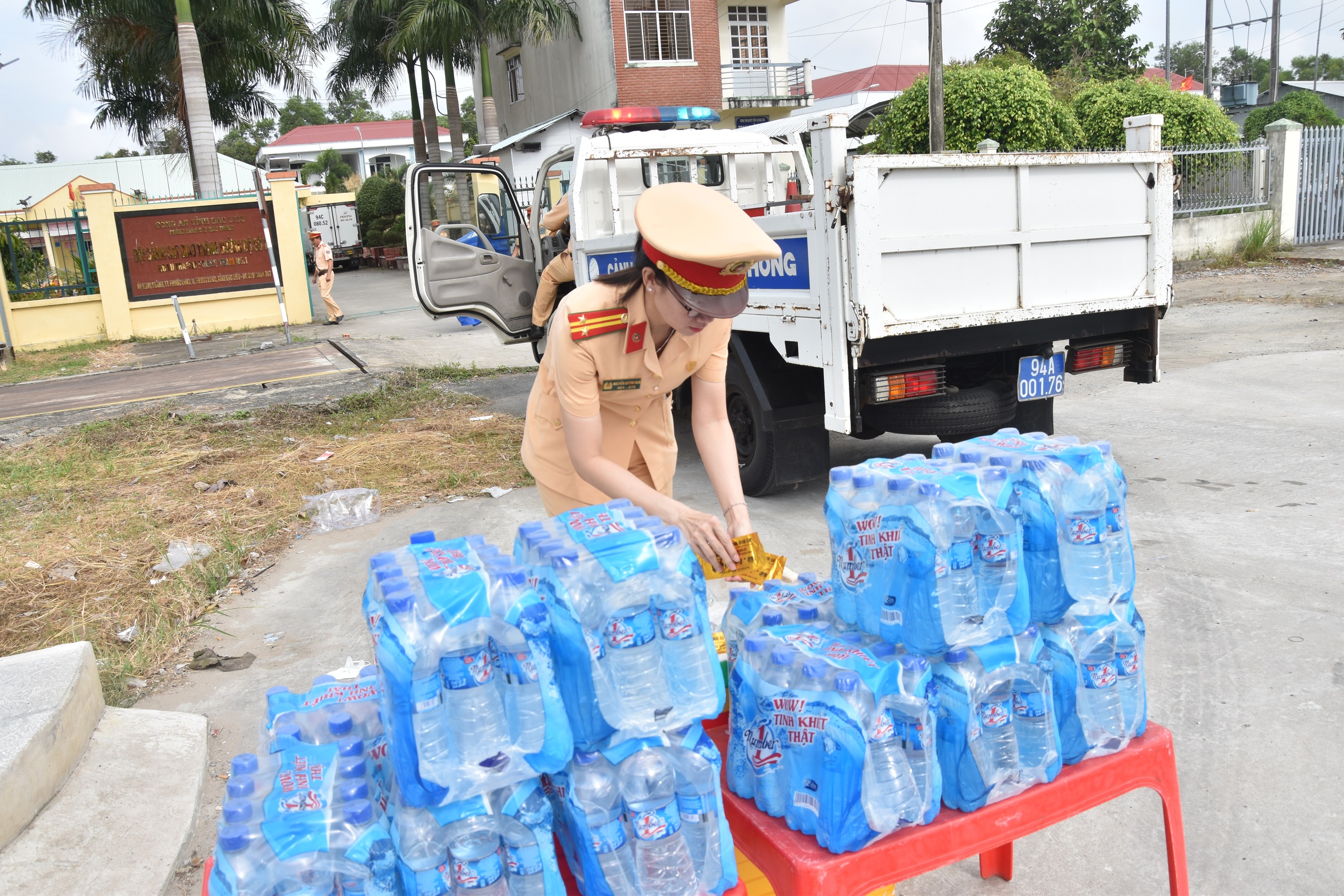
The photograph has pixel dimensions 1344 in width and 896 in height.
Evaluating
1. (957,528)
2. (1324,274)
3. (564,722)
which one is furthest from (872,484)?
(1324,274)

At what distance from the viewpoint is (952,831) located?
184cm

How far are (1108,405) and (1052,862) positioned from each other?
601 cm

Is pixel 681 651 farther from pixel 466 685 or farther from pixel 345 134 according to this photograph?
pixel 345 134

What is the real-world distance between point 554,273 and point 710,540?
6010mm

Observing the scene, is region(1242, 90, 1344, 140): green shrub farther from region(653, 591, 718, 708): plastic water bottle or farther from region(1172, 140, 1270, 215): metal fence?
region(653, 591, 718, 708): plastic water bottle

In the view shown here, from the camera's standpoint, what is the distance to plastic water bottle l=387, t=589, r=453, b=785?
150 centimetres

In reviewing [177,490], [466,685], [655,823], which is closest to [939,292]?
[655,823]

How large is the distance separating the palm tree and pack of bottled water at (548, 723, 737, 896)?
20.4 meters

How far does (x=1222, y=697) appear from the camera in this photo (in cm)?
347

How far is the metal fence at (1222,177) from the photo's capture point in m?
17.7

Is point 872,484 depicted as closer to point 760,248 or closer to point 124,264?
point 760,248

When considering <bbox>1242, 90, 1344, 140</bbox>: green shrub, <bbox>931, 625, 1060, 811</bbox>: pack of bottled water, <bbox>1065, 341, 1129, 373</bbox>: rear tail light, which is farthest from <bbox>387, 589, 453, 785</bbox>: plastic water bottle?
<bbox>1242, 90, 1344, 140</bbox>: green shrub

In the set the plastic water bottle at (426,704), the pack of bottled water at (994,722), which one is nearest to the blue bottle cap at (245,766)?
the plastic water bottle at (426,704)

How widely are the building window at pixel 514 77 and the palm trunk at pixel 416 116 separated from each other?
7.04 meters
